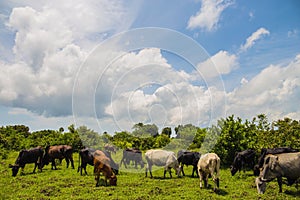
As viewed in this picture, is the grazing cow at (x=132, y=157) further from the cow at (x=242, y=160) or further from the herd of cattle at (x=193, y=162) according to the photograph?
the cow at (x=242, y=160)

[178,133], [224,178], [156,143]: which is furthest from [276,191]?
[156,143]

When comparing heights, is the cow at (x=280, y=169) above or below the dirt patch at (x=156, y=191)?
above

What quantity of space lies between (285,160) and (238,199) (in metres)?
2.93

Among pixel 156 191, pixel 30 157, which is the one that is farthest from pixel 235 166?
pixel 30 157

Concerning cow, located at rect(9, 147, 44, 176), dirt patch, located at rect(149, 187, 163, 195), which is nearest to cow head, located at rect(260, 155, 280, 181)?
dirt patch, located at rect(149, 187, 163, 195)

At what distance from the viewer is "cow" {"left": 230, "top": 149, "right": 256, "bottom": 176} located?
16.7 metres

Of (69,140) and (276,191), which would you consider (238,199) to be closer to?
(276,191)

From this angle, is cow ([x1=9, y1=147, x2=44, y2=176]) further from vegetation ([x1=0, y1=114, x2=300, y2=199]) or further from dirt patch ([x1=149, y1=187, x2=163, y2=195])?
dirt patch ([x1=149, y1=187, x2=163, y2=195])

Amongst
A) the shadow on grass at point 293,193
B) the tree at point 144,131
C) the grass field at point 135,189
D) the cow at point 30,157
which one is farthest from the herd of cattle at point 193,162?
the tree at point 144,131

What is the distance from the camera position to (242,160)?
17.0 meters

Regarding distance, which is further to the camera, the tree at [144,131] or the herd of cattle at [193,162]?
the tree at [144,131]

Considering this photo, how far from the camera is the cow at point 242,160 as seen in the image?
1666 centimetres

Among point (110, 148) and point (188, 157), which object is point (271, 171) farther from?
point (110, 148)

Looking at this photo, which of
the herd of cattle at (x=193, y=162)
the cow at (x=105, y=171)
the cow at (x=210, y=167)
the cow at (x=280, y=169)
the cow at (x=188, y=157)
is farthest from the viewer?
the cow at (x=188, y=157)
